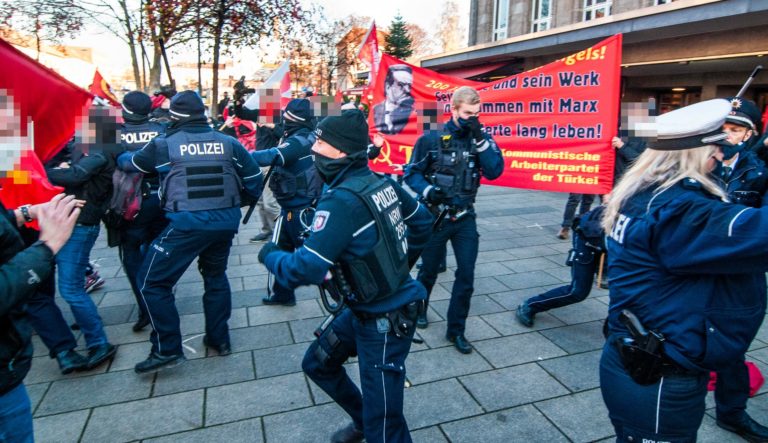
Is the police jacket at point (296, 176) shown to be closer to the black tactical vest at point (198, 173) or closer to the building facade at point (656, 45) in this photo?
the black tactical vest at point (198, 173)

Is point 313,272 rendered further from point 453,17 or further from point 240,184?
point 453,17

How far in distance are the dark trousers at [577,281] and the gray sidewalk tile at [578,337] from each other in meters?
0.26

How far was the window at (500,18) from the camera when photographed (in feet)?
63.6

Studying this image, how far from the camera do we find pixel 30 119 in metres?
2.65

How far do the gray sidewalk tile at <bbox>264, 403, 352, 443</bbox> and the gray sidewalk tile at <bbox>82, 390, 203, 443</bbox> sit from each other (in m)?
0.50

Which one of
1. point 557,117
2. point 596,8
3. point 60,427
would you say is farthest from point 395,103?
point 596,8

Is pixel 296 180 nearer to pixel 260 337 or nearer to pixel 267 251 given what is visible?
pixel 260 337

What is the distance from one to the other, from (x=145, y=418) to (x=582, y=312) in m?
4.05

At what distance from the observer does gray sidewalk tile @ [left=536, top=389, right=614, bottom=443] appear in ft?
10.3

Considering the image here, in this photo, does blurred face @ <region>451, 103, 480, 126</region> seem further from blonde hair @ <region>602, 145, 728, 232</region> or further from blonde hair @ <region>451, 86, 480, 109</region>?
blonde hair @ <region>602, 145, 728, 232</region>

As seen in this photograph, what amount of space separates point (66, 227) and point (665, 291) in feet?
7.77

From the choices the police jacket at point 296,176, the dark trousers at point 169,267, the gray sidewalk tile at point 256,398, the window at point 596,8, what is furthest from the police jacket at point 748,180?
the window at point 596,8

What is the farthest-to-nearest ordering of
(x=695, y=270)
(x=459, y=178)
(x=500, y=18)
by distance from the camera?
(x=500, y=18), (x=459, y=178), (x=695, y=270)

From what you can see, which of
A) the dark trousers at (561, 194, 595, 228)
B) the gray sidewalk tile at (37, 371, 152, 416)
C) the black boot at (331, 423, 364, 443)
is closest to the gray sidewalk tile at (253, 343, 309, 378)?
the gray sidewalk tile at (37, 371, 152, 416)
